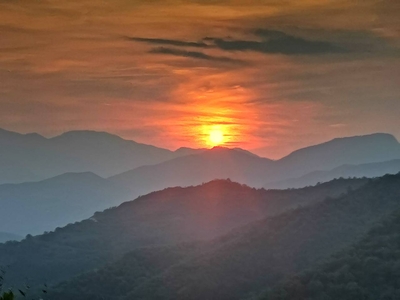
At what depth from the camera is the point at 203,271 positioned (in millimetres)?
75375

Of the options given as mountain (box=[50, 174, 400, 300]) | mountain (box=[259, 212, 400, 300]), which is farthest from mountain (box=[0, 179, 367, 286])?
mountain (box=[259, 212, 400, 300])

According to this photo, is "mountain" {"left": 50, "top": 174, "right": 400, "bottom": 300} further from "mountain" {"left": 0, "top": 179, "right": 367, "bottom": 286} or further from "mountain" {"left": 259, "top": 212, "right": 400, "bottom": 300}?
"mountain" {"left": 0, "top": 179, "right": 367, "bottom": 286}

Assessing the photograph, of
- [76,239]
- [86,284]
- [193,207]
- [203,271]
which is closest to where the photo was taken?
[203,271]

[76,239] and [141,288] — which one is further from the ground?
[76,239]

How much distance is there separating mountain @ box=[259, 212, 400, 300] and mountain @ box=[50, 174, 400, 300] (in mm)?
5467

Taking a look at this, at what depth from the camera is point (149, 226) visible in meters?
133

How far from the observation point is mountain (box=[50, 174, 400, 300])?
7119 centimetres

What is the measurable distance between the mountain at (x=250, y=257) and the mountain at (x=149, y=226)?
1595 cm

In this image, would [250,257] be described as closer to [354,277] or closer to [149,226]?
[354,277]

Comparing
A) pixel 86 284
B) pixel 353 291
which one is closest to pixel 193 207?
pixel 86 284

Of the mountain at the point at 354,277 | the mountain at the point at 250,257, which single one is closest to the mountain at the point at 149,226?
the mountain at the point at 250,257

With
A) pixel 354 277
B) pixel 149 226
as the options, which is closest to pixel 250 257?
pixel 354 277

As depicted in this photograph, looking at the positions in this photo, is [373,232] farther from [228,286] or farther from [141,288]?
[141,288]

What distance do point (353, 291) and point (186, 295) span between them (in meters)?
24.8
